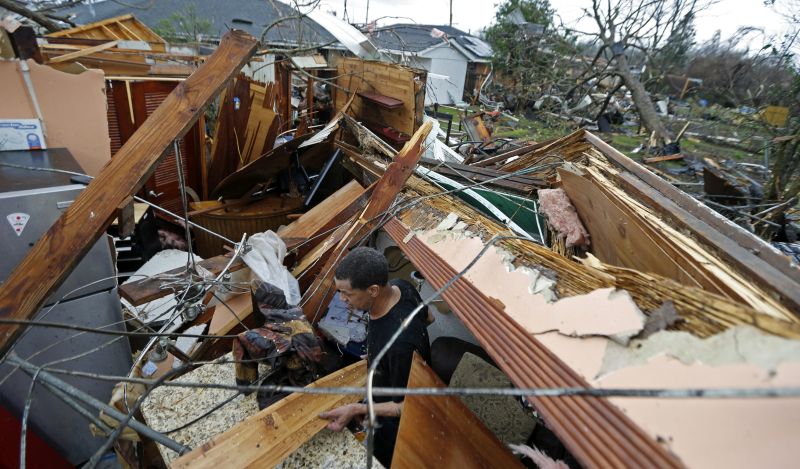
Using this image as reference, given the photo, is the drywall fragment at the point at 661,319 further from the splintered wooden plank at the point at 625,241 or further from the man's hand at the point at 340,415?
the man's hand at the point at 340,415

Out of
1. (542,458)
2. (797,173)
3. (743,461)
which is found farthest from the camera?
(797,173)

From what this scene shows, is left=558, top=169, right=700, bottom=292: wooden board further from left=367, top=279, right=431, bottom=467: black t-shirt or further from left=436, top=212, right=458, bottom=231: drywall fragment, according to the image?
left=367, top=279, right=431, bottom=467: black t-shirt

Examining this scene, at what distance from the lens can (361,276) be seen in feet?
7.17

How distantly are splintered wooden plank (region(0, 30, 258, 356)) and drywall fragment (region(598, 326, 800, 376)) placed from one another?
191 centimetres

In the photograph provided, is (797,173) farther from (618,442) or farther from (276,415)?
(276,415)

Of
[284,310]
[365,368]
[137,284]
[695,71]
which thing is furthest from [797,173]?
[695,71]

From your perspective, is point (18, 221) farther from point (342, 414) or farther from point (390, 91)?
point (390, 91)

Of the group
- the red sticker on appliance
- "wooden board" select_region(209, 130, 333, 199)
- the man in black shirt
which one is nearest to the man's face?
the man in black shirt

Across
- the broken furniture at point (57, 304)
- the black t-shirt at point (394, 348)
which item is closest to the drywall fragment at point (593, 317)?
the black t-shirt at point (394, 348)

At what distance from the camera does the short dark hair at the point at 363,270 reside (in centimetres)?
219

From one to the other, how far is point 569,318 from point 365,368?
1.54 metres

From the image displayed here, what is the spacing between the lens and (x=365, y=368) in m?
2.46

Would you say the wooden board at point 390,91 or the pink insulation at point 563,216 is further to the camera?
the wooden board at point 390,91

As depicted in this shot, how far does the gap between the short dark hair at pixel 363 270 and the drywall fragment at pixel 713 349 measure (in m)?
1.34
